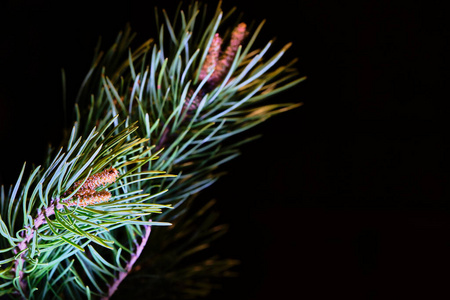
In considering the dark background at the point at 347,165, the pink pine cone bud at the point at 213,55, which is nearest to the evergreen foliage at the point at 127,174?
the pink pine cone bud at the point at 213,55

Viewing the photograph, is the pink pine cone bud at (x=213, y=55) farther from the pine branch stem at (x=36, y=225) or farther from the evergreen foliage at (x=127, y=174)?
the pine branch stem at (x=36, y=225)

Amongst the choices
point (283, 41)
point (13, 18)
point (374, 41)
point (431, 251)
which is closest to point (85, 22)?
point (13, 18)

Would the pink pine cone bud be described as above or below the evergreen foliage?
above

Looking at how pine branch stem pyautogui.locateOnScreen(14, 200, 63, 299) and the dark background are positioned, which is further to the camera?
the dark background

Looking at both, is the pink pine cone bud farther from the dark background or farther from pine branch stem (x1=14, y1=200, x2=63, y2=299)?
the dark background

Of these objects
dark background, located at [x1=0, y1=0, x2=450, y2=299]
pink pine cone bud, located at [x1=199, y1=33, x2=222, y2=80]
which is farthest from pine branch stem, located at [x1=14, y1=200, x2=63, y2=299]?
dark background, located at [x1=0, y1=0, x2=450, y2=299]

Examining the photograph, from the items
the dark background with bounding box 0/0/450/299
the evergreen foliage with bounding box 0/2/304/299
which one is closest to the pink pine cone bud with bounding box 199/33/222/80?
the evergreen foliage with bounding box 0/2/304/299
